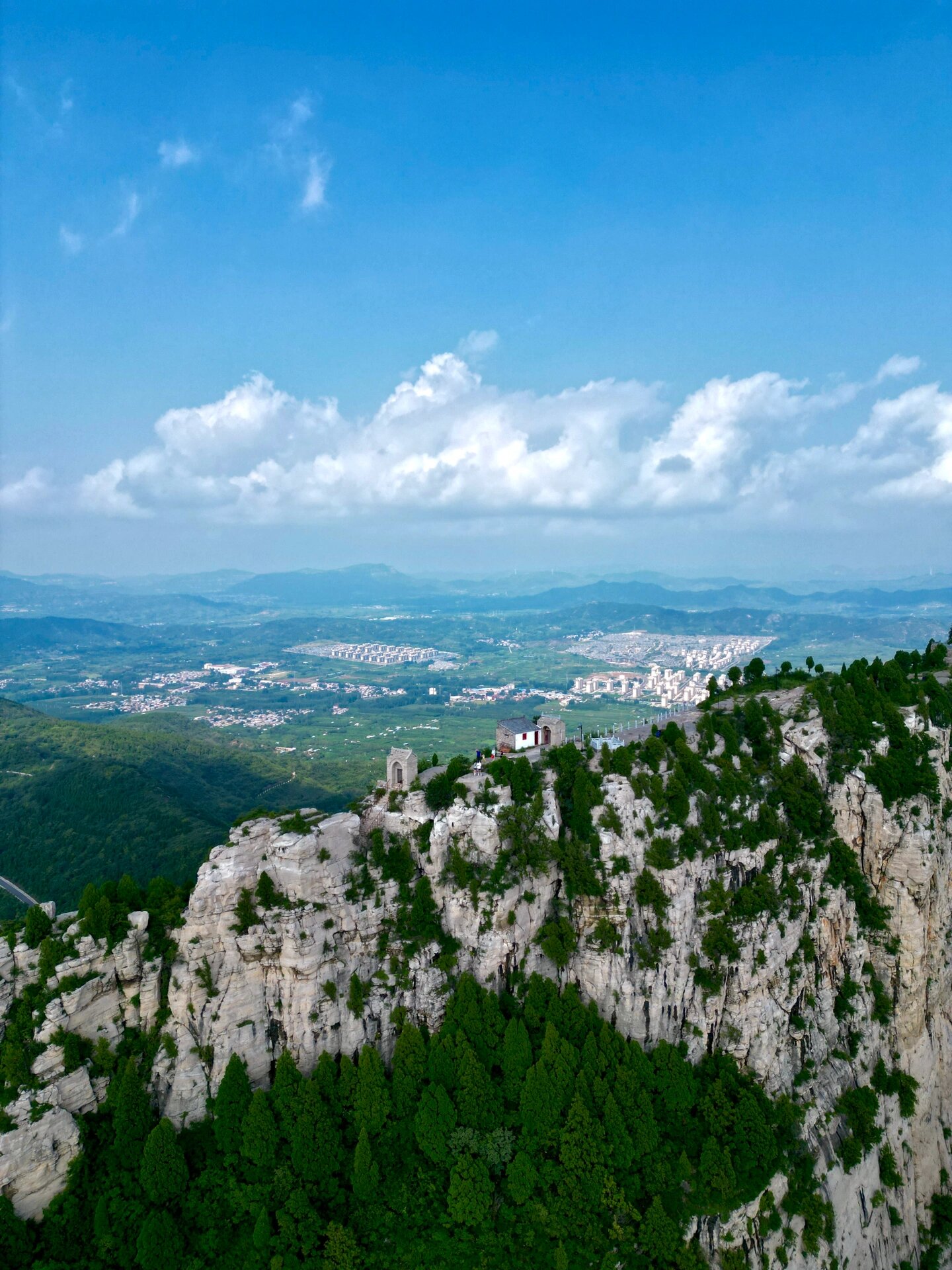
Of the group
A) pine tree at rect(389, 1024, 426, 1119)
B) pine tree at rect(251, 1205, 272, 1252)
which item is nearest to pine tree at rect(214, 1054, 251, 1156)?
pine tree at rect(251, 1205, 272, 1252)

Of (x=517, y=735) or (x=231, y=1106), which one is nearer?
(x=231, y=1106)

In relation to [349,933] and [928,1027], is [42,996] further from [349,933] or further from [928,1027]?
[928,1027]

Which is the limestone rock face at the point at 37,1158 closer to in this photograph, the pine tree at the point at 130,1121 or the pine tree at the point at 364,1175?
the pine tree at the point at 130,1121

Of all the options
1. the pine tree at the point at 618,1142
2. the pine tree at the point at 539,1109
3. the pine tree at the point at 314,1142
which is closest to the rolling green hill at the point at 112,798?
the pine tree at the point at 314,1142

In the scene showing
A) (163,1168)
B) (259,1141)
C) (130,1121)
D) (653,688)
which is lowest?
(163,1168)

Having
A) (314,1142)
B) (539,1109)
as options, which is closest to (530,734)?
(539,1109)

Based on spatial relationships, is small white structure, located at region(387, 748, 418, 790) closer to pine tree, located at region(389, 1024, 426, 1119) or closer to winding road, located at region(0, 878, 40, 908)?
pine tree, located at region(389, 1024, 426, 1119)

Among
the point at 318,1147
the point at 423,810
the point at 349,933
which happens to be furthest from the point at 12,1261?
the point at 423,810

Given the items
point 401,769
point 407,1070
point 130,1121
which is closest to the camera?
point 130,1121

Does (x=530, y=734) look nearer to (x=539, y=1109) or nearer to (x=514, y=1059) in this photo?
(x=514, y=1059)
